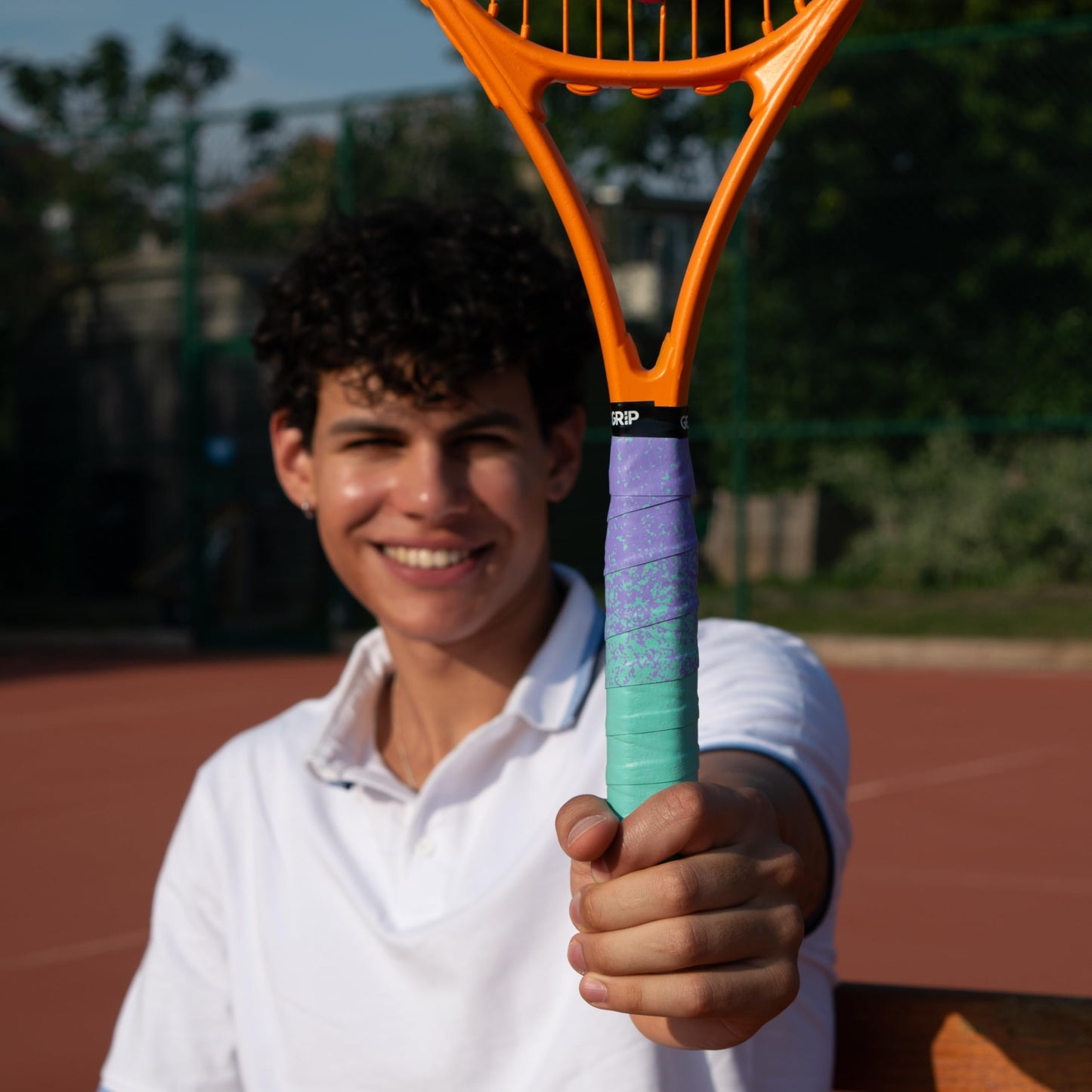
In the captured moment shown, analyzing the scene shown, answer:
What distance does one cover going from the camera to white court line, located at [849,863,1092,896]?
525 cm

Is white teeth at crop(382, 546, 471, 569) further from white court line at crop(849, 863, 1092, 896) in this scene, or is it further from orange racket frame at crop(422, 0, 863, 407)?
white court line at crop(849, 863, 1092, 896)

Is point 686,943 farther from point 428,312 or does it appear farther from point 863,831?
point 863,831

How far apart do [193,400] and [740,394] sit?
4456mm

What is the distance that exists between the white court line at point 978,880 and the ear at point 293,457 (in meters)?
3.60

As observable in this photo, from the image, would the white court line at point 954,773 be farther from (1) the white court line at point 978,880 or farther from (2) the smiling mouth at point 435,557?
(2) the smiling mouth at point 435,557

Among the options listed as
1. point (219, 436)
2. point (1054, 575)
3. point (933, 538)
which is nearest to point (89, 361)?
point (219, 436)

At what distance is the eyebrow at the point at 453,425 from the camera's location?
6.35ft

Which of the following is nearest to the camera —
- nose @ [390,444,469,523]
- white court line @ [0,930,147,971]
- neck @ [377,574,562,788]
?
nose @ [390,444,469,523]

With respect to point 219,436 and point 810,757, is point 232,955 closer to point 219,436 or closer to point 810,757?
point 810,757

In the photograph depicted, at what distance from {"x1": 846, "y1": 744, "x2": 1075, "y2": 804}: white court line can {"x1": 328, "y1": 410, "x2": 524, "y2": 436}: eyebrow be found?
4827mm

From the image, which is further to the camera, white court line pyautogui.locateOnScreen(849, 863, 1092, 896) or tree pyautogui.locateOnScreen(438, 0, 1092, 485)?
tree pyautogui.locateOnScreen(438, 0, 1092, 485)

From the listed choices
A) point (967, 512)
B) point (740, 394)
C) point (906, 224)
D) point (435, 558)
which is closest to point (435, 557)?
point (435, 558)

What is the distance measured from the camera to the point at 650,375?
112 centimetres

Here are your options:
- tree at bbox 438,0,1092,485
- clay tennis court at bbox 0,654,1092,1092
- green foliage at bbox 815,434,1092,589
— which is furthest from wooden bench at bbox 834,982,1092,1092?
green foliage at bbox 815,434,1092,589
